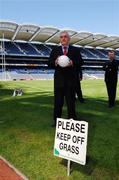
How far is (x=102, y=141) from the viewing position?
6207 millimetres

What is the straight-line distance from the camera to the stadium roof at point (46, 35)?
213 ft

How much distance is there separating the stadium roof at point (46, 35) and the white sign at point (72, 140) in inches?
2305

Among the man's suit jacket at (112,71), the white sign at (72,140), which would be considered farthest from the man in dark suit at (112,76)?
the white sign at (72,140)

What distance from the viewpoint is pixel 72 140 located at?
4.59 meters

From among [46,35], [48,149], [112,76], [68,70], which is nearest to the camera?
[48,149]

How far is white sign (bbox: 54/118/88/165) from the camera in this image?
4.46 m

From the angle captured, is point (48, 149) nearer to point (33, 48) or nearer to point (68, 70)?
point (68, 70)

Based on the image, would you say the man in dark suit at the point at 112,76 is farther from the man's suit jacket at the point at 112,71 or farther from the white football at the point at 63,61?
the white football at the point at 63,61

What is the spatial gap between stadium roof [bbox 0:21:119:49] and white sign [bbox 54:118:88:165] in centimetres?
5854

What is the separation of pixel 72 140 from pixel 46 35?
233 feet

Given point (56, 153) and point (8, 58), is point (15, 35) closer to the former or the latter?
point (8, 58)

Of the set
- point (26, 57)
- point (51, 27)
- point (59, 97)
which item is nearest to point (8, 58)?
point (26, 57)

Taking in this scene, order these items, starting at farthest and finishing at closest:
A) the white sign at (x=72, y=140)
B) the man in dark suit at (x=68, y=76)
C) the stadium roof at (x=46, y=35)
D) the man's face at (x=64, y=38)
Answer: the stadium roof at (x=46, y=35)
the man in dark suit at (x=68, y=76)
the man's face at (x=64, y=38)
the white sign at (x=72, y=140)

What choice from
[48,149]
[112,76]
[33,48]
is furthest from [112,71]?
[33,48]
